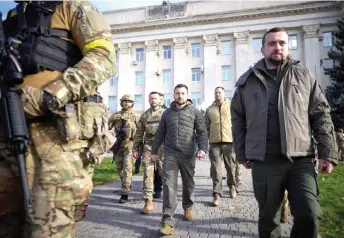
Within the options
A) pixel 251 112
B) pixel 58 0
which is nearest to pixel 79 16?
pixel 58 0

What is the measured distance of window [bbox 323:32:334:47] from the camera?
1471 inches

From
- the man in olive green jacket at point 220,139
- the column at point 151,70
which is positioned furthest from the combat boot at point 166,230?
the column at point 151,70

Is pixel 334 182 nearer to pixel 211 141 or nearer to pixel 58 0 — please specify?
pixel 211 141

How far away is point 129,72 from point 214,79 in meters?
11.3

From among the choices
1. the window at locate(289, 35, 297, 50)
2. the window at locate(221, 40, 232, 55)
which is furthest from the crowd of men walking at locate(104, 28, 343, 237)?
the window at locate(289, 35, 297, 50)

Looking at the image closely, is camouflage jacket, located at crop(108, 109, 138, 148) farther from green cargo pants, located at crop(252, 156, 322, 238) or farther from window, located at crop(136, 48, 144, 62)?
window, located at crop(136, 48, 144, 62)

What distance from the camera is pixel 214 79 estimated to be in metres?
39.5

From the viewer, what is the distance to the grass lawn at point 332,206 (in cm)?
459

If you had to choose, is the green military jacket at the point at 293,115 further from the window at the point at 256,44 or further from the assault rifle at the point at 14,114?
the window at the point at 256,44

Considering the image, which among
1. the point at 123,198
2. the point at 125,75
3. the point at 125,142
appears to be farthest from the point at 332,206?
the point at 125,75

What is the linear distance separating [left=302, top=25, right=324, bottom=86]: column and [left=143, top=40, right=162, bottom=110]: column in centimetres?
1774

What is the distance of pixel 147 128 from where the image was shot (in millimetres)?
6969

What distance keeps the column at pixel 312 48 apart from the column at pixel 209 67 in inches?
409

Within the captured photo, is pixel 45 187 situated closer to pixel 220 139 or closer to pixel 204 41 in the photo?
pixel 220 139
